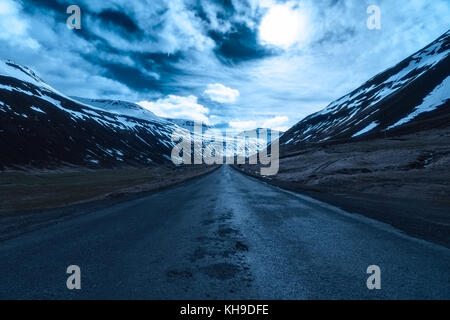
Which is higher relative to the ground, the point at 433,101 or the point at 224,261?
the point at 433,101

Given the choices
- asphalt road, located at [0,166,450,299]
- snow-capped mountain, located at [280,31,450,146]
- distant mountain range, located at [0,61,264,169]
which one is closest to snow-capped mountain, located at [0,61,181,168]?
distant mountain range, located at [0,61,264,169]

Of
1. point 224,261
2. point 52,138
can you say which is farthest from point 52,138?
point 224,261

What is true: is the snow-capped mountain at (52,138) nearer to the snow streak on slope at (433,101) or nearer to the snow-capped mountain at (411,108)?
the snow-capped mountain at (411,108)

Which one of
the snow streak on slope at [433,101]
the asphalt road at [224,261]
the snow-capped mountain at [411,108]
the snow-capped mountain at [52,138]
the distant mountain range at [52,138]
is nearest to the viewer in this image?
the asphalt road at [224,261]

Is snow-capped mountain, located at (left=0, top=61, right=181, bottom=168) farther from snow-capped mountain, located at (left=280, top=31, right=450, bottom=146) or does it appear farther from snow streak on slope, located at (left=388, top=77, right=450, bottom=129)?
snow streak on slope, located at (left=388, top=77, right=450, bottom=129)

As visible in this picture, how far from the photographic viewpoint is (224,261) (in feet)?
21.5

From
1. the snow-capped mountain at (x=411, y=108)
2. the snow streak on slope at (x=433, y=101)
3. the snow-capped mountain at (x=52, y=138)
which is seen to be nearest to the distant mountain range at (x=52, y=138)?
the snow-capped mountain at (x=52, y=138)

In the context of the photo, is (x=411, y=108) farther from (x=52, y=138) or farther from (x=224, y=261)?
(x=52, y=138)

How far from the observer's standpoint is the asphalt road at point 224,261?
16.3 feet

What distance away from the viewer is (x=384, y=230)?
9578mm

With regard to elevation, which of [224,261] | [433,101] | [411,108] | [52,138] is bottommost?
[224,261]
